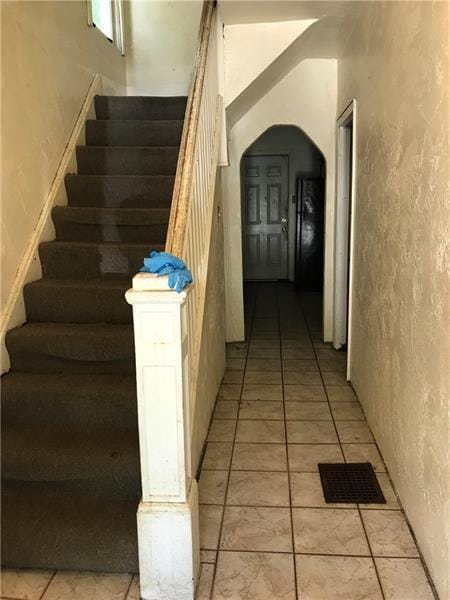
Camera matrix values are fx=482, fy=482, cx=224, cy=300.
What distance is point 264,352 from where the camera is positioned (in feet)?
15.2

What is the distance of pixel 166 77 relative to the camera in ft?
16.7

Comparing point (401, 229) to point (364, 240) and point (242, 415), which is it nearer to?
point (364, 240)

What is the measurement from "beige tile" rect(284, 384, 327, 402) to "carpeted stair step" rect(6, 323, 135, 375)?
1530 millimetres

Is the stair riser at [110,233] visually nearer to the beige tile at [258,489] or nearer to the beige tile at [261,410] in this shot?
the beige tile at [261,410]

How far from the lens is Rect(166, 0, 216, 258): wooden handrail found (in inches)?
75.4

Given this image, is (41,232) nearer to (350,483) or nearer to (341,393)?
(350,483)

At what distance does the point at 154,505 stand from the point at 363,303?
78.7 inches

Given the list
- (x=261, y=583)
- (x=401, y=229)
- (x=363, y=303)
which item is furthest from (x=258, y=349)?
(x=261, y=583)

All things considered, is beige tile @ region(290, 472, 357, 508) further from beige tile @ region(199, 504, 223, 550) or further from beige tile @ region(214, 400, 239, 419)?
beige tile @ region(214, 400, 239, 419)

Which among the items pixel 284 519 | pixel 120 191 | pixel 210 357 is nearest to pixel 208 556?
pixel 284 519

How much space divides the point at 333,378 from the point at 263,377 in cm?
57

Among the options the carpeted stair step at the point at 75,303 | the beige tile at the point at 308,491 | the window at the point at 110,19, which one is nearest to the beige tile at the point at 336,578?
the beige tile at the point at 308,491

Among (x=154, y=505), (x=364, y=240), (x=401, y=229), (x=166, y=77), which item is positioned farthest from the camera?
(x=166, y=77)

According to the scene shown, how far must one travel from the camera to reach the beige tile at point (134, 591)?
181 centimetres
